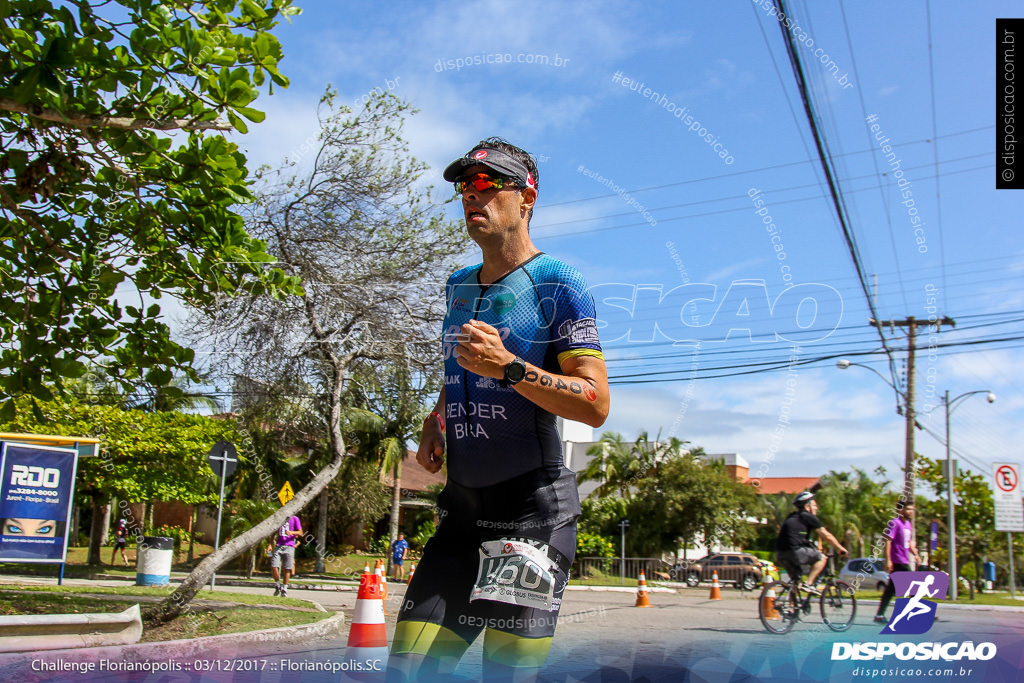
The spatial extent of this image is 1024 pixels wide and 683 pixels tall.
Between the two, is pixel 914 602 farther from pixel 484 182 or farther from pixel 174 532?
pixel 174 532

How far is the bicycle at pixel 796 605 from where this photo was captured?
10758 millimetres

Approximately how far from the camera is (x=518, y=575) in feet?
6.53

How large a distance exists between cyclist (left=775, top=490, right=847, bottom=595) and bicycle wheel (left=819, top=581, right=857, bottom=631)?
0.89 ft

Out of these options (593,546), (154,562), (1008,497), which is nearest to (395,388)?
(154,562)

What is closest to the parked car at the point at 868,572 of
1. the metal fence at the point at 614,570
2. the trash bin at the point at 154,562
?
the metal fence at the point at 614,570

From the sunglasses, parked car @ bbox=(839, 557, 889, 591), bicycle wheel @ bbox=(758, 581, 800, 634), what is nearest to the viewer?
the sunglasses

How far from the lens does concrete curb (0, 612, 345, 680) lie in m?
5.75

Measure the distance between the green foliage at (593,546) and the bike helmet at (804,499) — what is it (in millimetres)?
20448

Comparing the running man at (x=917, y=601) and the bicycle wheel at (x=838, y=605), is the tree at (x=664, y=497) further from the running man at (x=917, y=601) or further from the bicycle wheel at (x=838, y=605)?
the running man at (x=917, y=601)

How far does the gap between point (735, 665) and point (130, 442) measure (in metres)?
18.1

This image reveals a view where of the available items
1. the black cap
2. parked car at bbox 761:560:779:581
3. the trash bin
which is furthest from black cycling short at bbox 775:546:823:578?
the trash bin

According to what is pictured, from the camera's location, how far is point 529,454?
2096mm

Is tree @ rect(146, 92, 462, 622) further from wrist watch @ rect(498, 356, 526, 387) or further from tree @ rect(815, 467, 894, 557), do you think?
tree @ rect(815, 467, 894, 557)

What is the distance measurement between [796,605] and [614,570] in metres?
21.7
